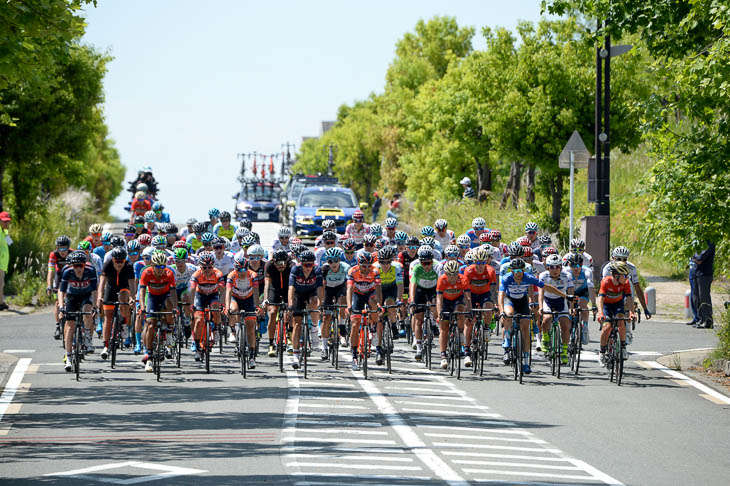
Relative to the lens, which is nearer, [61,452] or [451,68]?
[61,452]

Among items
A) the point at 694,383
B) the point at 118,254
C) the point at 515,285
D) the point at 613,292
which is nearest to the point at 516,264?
the point at 515,285

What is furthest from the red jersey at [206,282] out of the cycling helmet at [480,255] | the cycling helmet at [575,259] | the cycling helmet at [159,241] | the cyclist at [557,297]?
the cycling helmet at [575,259]

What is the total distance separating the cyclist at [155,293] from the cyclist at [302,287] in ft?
5.78

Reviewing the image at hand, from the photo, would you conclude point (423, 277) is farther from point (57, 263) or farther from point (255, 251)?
point (57, 263)

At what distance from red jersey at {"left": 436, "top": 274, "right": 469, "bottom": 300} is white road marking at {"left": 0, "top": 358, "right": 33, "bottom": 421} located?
246 inches

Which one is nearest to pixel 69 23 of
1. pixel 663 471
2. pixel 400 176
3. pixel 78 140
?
pixel 663 471

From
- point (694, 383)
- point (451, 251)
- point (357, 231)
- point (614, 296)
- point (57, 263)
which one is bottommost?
point (694, 383)

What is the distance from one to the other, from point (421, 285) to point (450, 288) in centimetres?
119

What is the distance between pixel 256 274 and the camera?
2012 centimetres

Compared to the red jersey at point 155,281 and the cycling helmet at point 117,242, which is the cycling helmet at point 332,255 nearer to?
the red jersey at point 155,281

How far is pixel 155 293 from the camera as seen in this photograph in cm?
1825

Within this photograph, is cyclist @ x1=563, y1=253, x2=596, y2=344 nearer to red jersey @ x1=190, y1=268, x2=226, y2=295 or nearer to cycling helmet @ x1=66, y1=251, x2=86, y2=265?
red jersey @ x1=190, y1=268, x2=226, y2=295

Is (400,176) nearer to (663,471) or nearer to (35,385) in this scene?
(35,385)

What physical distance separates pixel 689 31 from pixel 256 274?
25.5 feet
